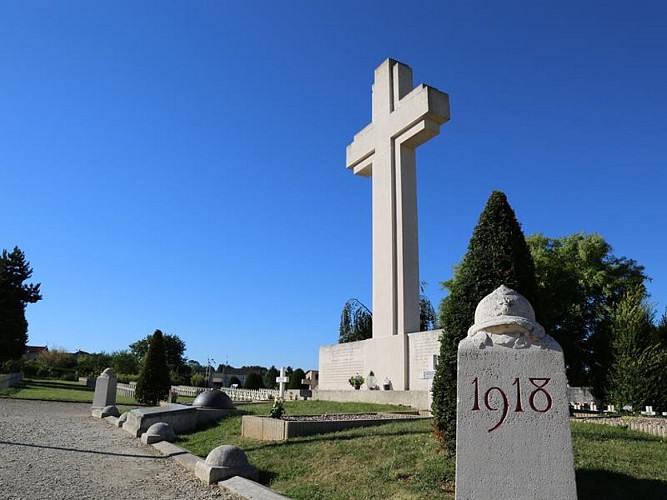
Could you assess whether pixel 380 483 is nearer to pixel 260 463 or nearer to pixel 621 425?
pixel 260 463

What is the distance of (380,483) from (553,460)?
3.28 meters

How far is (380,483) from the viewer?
6555 mm

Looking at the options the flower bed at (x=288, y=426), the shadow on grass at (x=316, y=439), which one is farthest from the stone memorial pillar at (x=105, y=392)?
the shadow on grass at (x=316, y=439)

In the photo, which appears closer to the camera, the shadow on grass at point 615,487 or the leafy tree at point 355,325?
the shadow on grass at point 615,487

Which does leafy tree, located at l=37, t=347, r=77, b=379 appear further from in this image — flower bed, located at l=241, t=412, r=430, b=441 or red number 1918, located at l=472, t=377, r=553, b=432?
red number 1918, located at l=472, t=377, r=553, b=432

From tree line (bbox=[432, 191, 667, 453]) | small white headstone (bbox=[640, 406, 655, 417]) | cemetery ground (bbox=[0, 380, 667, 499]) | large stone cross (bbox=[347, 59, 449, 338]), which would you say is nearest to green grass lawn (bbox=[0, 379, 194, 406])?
large stone cross (bbox=[347, 59, 449, 338])

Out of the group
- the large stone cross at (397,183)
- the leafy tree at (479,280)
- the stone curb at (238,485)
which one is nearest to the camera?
the stone curb at (238,485)

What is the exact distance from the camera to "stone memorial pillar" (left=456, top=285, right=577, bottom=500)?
376 centimetres

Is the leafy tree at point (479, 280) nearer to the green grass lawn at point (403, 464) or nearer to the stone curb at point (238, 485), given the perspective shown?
the green grass lawn at point (403, 464)

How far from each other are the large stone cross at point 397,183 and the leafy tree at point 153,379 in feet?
29.2

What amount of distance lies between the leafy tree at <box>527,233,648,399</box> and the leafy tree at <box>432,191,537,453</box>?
14.8 meters

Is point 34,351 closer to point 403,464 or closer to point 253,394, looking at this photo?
point 253,394

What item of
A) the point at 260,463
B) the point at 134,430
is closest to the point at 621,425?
the point at 260,463

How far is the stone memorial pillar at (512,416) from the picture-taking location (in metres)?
3.76
